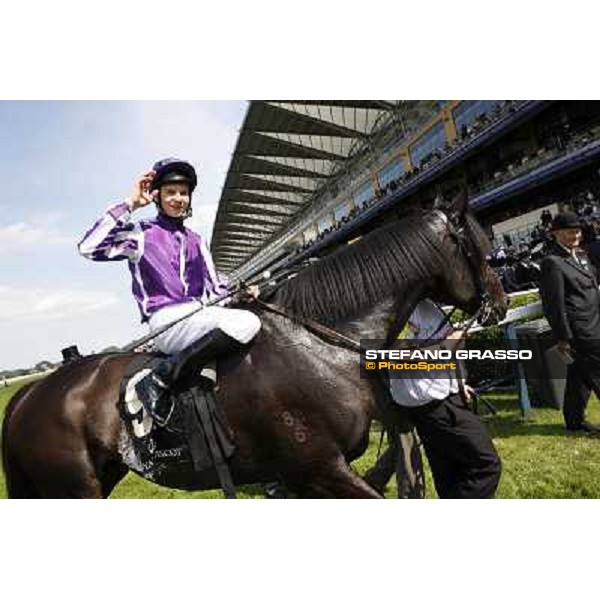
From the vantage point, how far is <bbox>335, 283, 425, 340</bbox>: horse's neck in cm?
237

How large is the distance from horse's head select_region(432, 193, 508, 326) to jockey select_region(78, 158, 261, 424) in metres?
1.08

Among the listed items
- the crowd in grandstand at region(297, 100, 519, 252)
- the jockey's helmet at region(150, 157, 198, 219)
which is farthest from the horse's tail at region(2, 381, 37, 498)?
the crowd in grandstand at region(297, 100, 519, 252)

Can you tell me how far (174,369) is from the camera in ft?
7.48

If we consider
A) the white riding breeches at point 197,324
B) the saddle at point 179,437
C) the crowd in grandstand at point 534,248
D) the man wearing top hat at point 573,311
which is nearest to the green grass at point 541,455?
the man wearing top hat at point 573,311

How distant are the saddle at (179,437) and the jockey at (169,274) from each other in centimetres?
8

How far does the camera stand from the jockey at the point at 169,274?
2289mm

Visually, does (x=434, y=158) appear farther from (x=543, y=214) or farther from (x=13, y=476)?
(x=13, y=476)

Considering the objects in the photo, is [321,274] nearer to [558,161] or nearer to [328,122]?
[558,161]

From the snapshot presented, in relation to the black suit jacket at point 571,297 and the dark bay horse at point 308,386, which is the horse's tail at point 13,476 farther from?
the black suit jacket at point 571,297

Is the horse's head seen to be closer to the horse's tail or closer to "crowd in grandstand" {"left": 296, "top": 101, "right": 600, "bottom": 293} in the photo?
"crowd in grandstand" {"left": 296, "top": 101, "right": 600, "bottom": 293}

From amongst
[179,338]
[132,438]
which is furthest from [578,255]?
[132,438]

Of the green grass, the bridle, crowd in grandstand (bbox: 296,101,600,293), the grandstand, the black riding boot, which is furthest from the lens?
the grandstand

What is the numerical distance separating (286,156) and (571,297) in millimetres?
31364

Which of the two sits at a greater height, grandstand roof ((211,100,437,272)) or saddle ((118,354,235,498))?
grandstand roof ((211,100,437,272))
